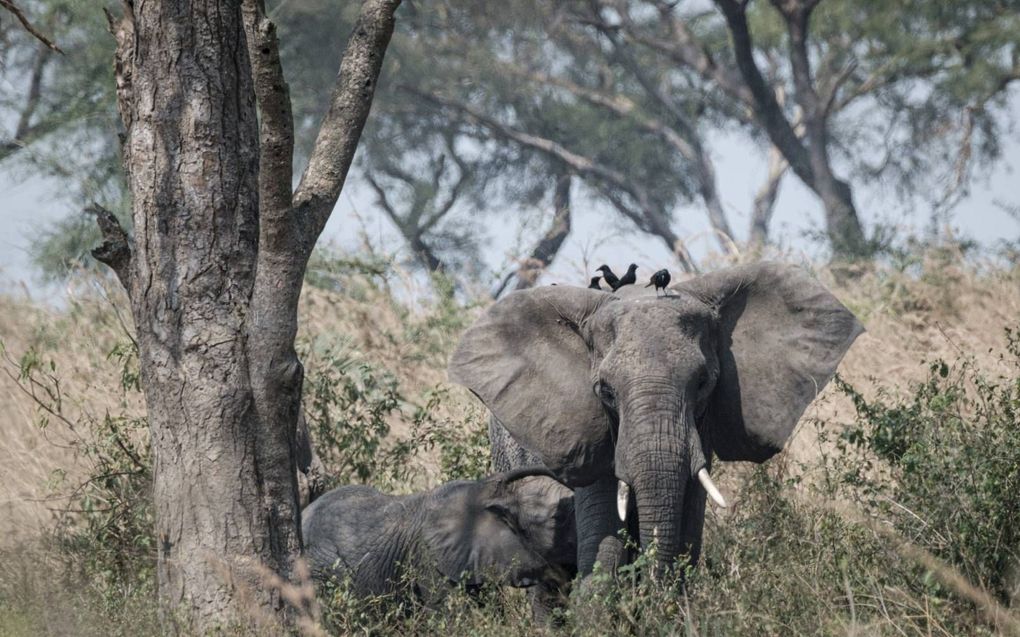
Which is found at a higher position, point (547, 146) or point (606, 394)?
point (547, 146)

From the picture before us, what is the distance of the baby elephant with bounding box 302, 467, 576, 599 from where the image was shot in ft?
21.0

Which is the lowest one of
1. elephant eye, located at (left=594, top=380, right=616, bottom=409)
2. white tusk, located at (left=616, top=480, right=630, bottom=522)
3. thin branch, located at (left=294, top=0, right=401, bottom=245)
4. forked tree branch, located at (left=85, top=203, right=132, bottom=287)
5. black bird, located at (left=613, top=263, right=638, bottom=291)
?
white tusk, located at (left=616, top=480, right=630, bottom=522)

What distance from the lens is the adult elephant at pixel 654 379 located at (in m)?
5.49

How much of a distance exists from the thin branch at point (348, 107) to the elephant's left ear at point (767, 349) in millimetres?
1495

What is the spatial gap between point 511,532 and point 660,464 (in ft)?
4.14

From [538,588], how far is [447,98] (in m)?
21.2

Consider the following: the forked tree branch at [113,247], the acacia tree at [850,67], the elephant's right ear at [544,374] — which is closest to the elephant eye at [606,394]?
the elephant's right ear at [544,374]

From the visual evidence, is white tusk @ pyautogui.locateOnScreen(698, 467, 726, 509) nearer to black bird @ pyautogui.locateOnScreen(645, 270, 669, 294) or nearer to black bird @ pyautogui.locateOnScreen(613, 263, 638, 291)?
black bird @ pyautogui.locateOnScreen(645, 270, 669, 294)

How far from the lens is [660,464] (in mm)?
5398

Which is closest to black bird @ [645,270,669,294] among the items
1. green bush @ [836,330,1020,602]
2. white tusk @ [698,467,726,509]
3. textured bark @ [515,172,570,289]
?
white tusk @ [698,467,726,509]

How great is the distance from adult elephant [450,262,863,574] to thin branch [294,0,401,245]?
3.08ft

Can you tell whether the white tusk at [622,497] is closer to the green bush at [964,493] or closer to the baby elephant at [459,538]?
the baby elephant at [459,538]

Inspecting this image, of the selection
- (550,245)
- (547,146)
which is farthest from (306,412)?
(547,146)

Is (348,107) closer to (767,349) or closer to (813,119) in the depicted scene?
(767,349)
